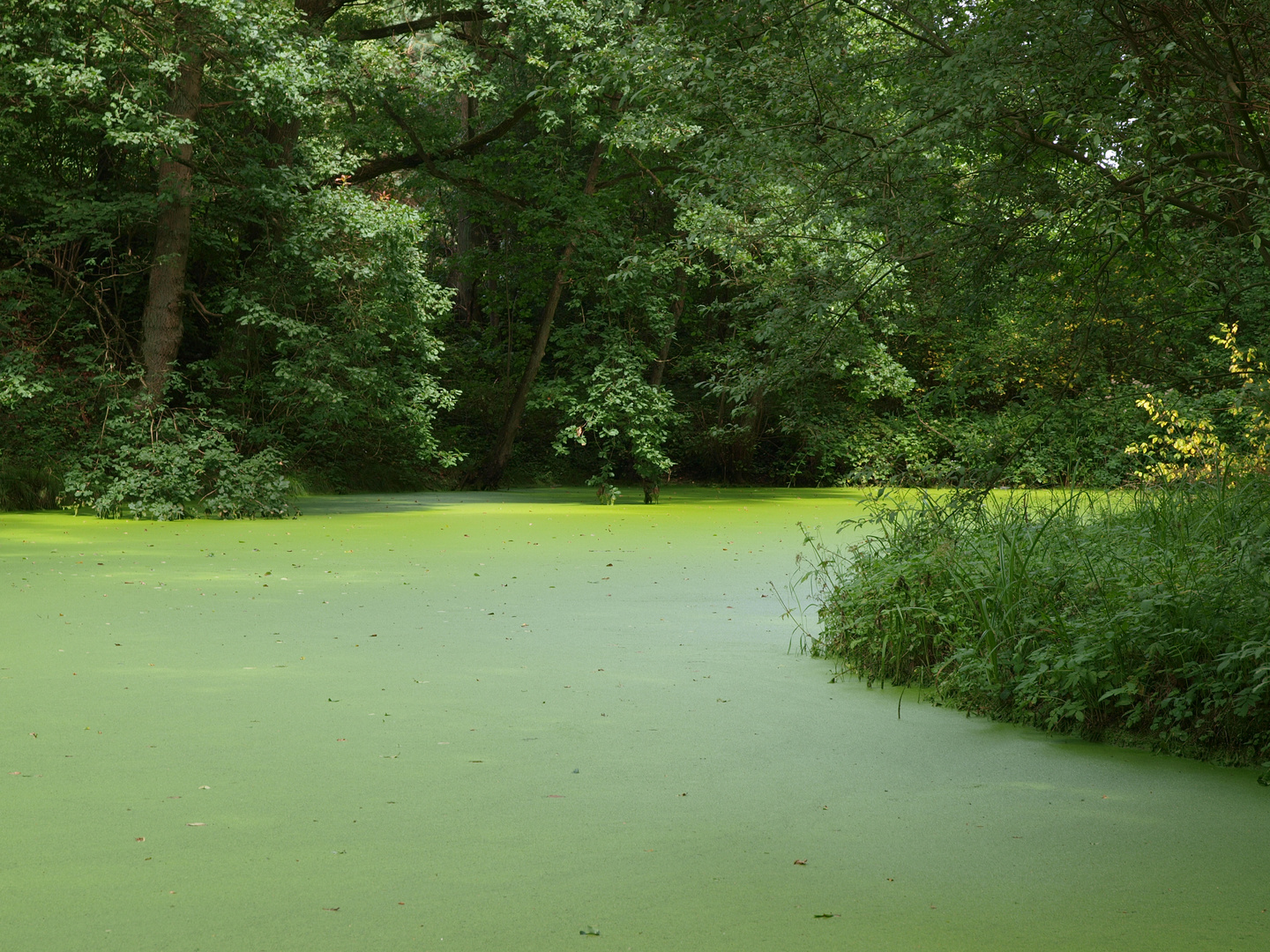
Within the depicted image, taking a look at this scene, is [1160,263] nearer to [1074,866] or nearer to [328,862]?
[1074,866]

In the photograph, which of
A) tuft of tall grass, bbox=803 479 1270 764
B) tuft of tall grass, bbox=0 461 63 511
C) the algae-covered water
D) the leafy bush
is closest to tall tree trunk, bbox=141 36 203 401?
the leafy bush

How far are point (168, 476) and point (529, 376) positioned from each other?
4.71 m

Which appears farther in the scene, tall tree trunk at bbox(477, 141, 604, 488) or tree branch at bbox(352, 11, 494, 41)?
tall tree trunk at bbox(477, 141, 604, 488)

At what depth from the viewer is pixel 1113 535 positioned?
4262 mm

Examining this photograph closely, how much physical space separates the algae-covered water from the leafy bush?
178 inches

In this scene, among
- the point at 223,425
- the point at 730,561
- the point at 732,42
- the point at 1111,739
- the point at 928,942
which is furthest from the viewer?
the point at 223,425

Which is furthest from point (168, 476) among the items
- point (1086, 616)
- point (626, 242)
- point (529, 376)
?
point (1086, 616)

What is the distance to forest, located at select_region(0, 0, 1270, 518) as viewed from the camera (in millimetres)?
3785

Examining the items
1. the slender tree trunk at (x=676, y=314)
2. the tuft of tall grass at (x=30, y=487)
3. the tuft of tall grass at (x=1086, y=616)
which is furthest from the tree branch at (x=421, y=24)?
the tuft of tall grass at (x=1086, y=616)

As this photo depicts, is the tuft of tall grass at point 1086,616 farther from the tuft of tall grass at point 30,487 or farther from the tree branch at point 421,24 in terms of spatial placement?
the tree branch at point 421,24

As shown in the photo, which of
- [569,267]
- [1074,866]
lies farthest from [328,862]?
[569,267]

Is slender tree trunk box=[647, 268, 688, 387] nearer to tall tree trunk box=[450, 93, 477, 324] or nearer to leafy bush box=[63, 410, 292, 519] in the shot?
tall tree trunk box=[450, 93, 477, 324]

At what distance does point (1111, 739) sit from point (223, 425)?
8.71 metres

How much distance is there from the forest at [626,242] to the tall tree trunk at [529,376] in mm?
52
